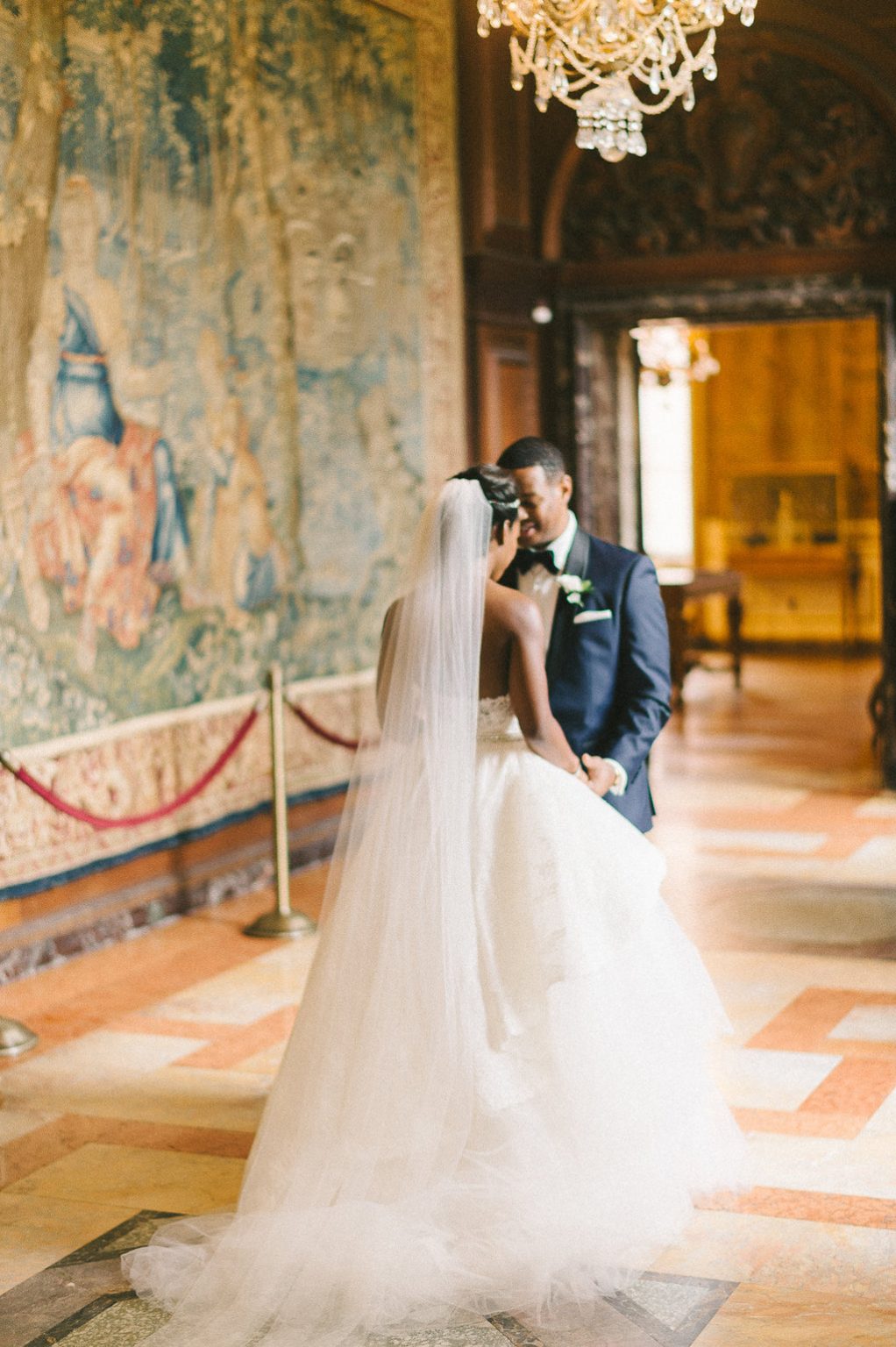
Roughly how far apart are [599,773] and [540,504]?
0.79m

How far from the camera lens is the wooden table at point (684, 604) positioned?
13648 millimetres

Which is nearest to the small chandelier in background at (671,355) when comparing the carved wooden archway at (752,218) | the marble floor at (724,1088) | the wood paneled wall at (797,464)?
the wood paneled wall at (797,464)

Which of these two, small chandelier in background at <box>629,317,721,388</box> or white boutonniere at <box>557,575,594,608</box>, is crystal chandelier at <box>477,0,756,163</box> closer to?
white boutonniere at <box>557,575,594,608</box>

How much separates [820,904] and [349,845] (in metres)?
3.97

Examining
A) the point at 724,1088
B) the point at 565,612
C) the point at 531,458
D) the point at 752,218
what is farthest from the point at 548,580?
the point at 752,218

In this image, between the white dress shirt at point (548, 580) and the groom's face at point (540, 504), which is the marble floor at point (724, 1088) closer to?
the white dress shirt at point (548, 580)

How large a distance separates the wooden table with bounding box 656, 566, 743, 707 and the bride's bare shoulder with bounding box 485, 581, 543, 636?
8072mm

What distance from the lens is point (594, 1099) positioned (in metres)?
4.24

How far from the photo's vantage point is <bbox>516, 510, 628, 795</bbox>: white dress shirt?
5.09m

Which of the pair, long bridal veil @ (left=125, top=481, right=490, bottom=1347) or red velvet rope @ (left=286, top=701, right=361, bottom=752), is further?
red velvet rope @ (left=286, top=701, right=361, bottom=752)

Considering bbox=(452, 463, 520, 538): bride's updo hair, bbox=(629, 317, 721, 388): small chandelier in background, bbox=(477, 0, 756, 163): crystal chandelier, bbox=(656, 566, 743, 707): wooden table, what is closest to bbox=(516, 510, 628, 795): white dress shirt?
bbox=(452, 463, 520, 538): bride's updo hair

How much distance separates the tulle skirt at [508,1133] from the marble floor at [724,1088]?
0.12 m

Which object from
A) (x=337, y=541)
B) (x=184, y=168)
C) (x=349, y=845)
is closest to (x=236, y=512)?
(x=337, y=541)

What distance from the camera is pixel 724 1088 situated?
5434 mm
